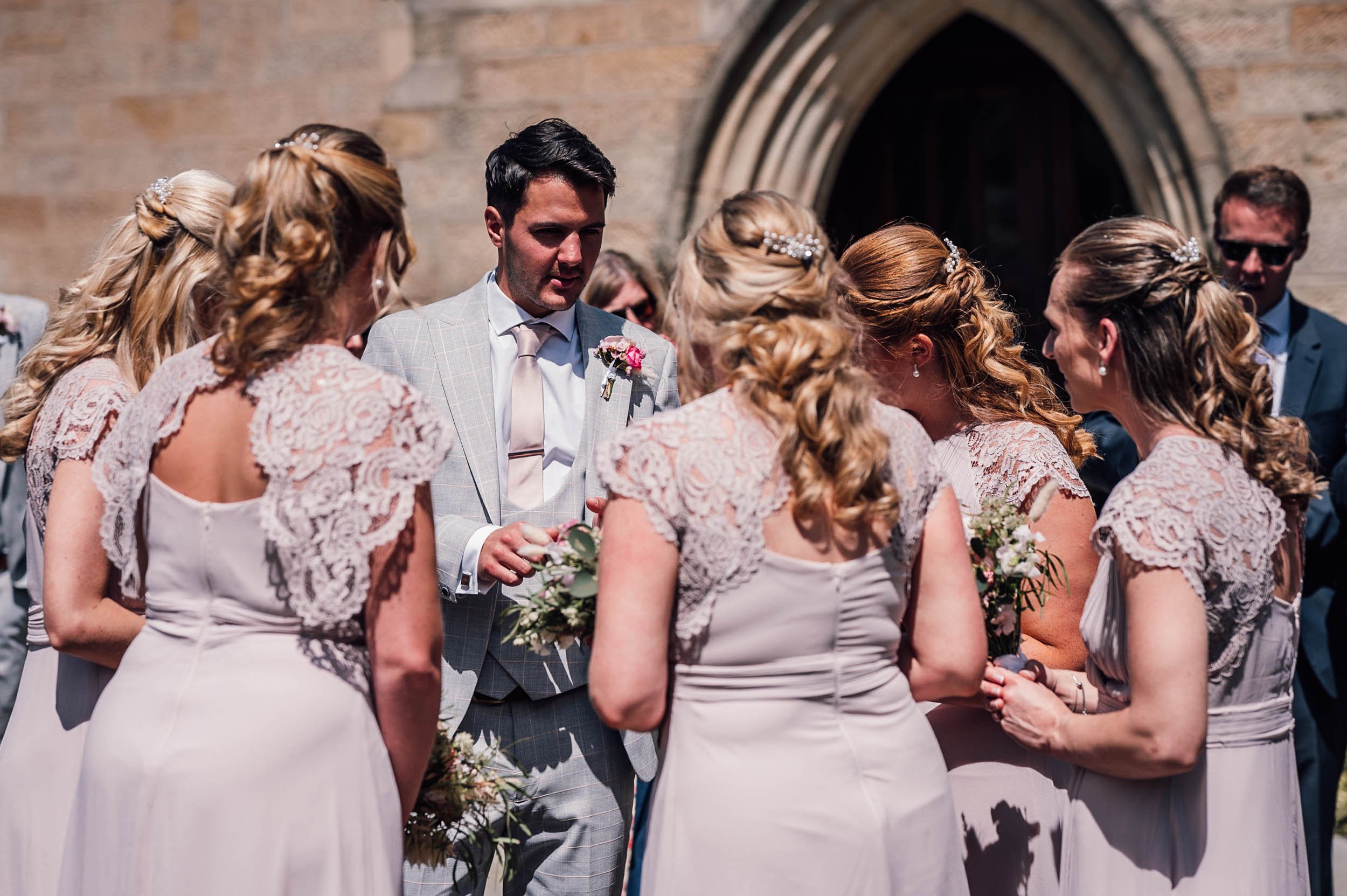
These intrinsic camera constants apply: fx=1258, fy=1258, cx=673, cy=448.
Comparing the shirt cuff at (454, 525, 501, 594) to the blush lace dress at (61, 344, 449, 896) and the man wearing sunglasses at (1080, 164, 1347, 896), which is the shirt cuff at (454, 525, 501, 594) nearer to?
the blush lace dress at (61, 344, 449, 896)

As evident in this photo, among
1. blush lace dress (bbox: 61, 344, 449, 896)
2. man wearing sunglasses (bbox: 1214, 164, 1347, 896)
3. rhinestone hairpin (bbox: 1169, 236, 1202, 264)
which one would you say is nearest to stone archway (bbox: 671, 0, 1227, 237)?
man wearing sunglasses (bbox: 1214, 164, 1347, 896)

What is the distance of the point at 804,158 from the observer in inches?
258

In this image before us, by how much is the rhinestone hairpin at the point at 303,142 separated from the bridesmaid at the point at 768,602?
711 millimetres

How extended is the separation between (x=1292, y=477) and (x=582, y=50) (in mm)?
4877

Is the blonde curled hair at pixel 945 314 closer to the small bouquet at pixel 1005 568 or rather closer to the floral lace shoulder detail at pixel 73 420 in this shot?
the small bouquet at pixel 1005 568

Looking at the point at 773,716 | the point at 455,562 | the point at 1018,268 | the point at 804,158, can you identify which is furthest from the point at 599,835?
the point at 1018,268

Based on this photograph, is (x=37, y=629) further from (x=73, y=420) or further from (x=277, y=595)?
(x=277, y=595)

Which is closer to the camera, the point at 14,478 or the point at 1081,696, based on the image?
the point at 1081,696

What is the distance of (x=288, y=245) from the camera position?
2.09 m

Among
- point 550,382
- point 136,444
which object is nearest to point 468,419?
point 550,382

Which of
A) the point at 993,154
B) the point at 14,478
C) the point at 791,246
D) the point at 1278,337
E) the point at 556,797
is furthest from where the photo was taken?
the point at 993,154

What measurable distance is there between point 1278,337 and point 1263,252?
0.32 m

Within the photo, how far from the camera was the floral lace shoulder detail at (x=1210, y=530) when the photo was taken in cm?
219

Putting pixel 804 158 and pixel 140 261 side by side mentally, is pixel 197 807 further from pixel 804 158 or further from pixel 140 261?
pixel 804 158
